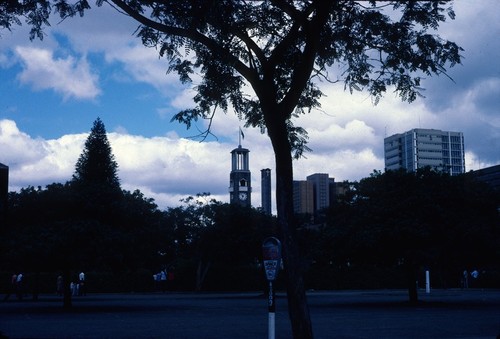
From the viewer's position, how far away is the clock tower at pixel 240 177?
172 metres

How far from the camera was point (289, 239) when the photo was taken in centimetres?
1231

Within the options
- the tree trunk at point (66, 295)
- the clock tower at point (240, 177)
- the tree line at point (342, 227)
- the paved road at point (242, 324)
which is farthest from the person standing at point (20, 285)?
the clock tower at point (240, 177)

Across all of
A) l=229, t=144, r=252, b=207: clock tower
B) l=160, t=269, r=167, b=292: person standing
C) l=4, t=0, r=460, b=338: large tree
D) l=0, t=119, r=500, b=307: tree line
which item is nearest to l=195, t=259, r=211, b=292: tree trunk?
l=160, t=269, r=167, b=292: person standing

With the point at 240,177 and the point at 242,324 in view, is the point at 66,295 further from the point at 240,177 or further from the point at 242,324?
the point at 240,177

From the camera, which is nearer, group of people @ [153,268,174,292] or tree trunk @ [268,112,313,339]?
tree trunk @ [268,112,313,339]

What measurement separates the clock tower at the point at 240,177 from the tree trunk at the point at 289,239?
157 m

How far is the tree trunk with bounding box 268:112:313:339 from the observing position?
11.9 meters

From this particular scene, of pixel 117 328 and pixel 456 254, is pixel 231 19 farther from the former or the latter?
pixel 456 254

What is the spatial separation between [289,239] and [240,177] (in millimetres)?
160217

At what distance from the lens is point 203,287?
191 feet

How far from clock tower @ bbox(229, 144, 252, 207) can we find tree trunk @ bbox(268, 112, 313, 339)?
15718 centimetres

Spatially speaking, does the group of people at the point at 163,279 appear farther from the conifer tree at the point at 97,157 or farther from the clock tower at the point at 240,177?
the clock tower at the point at 240,177

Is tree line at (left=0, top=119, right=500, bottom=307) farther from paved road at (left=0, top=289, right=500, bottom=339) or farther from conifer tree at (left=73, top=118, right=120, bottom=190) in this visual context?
conifer tree at (left=73, top=118, right=120, bottom=190)

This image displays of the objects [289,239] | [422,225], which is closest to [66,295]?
[422,225]
